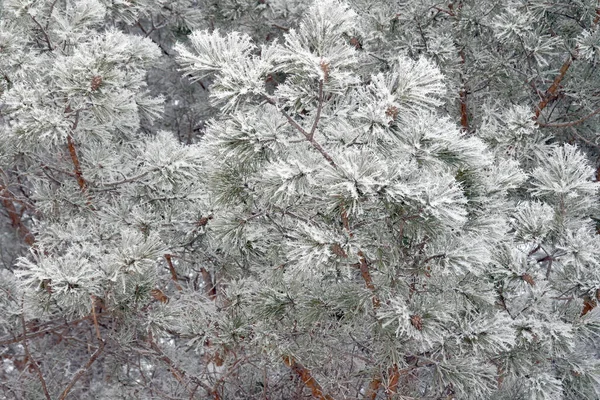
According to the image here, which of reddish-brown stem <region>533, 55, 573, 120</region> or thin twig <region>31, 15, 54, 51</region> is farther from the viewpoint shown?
reddish-brown stem <region>533, 55, 573, 120</region>

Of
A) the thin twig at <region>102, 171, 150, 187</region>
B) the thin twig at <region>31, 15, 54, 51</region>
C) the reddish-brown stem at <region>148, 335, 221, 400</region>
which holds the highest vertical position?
the thin twig at <region>31, 15, 54, 51</region>

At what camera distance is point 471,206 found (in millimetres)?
2393

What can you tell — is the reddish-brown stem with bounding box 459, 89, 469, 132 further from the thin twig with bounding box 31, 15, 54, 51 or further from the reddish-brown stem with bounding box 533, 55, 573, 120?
the thin twig with bounding box 31, 15, 54, 51

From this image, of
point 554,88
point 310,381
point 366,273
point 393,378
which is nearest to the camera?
point 366,273

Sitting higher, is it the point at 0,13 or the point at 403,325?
the point at 0,13

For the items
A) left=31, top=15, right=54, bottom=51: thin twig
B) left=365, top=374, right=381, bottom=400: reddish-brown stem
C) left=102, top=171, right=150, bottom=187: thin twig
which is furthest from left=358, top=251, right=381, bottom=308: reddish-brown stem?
left=31, top=15, right=54, bottom=51: thin twig

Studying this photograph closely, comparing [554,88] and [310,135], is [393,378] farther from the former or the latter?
[554,88]

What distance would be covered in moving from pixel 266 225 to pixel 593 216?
200 cm

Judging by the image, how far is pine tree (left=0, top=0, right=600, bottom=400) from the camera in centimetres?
208

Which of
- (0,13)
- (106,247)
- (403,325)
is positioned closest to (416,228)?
(403,325)

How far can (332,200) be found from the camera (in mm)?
2021

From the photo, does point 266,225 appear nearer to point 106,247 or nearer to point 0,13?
point 106,247

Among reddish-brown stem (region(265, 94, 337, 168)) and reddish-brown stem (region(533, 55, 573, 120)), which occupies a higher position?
reddish-brown stem (region(265, 94, 337, 168))

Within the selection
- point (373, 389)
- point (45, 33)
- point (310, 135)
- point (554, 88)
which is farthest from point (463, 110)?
point (45, 33)
